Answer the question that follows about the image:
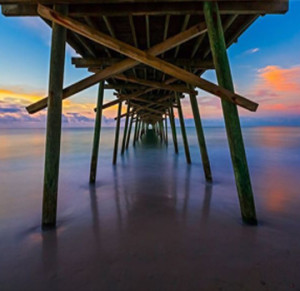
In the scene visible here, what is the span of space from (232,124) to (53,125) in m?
2.11

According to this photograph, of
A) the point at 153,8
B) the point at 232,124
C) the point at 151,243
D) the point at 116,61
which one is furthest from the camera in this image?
the point at 116,61

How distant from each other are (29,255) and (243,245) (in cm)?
205

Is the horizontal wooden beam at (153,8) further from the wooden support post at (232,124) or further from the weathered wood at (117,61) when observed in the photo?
the weathered wood at (117,61)

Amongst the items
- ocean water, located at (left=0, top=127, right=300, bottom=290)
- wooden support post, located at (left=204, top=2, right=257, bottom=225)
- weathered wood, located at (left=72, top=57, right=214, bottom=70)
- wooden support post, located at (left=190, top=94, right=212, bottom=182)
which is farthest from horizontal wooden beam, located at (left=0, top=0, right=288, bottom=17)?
ocean water, located at (left=0, top=127, right=300, bottom=290)

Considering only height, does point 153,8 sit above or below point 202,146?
above

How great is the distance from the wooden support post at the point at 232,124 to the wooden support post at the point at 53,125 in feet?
6.06

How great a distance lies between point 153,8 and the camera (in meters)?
2.35

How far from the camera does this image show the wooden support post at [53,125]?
218 cm

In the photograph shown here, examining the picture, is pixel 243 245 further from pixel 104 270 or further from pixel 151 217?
pixel 104 270

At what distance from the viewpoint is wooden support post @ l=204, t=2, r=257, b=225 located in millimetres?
2139

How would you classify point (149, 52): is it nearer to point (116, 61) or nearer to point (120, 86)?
point (116, 61)

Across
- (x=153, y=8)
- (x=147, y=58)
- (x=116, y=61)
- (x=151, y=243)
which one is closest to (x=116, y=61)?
(x=116, y=61)

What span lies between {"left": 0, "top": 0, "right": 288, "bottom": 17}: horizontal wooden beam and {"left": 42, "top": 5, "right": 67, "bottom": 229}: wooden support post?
0.51 m

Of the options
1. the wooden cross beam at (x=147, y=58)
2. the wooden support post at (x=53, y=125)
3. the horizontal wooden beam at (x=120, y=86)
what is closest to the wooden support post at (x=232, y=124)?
A: the wooden cross beam at (x=147, y=58)
